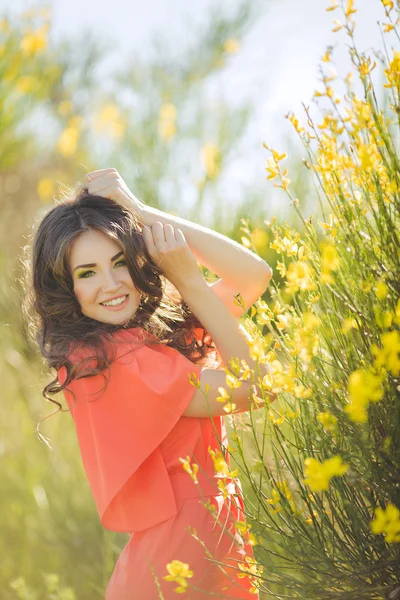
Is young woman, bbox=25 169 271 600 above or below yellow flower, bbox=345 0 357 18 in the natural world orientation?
below

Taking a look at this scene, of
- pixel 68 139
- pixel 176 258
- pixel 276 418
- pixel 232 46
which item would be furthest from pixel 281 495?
pixel 232 46

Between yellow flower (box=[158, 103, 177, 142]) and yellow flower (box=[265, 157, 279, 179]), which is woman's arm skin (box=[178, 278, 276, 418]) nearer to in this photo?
yellow flower (box=[265, 157, 279, 179])

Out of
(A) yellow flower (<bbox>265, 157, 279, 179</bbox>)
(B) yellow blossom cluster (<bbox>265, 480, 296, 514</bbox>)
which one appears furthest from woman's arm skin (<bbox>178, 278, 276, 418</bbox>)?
(A) yellow flower (<bbox>265, 157, 279, 179</bbox>)

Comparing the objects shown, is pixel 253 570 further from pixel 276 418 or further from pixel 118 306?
pixel 118 306

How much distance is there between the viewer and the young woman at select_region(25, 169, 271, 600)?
1624mm

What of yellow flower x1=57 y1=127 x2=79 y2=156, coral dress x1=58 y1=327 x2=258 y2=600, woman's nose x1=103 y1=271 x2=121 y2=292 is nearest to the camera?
coral dress x1=58 y1=327 x2=258 y2=600

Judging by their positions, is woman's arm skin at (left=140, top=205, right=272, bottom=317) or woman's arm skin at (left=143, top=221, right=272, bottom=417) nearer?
woman's arm skin at (left=143, top=221, right=272, bottom=417)

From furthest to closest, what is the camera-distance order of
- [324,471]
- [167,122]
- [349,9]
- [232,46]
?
[232,46] < [167,122] < [349,9] < [324,471]

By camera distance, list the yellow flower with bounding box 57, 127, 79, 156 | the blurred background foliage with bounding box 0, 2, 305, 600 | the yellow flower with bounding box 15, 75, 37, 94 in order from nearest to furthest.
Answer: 1. the blurred background foliage with bounding box 0, 2, 305, 600
2. the yellow flower with bounding box 15, 75, 37, 94
3. the yellow flower with bounding box 57, 127, 79, 156

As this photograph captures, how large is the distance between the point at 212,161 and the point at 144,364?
88.5 inches

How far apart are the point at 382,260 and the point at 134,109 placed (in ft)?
10.9

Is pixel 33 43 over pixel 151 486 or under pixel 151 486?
over

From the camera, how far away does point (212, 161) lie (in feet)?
12.3

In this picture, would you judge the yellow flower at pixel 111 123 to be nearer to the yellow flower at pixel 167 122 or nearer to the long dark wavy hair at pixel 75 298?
the yellow flower at pixel 167 122
